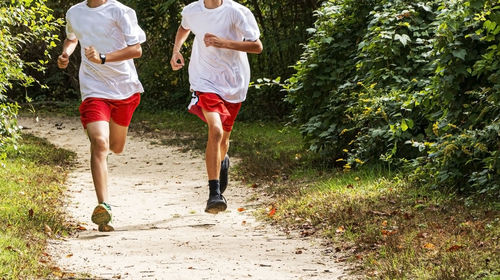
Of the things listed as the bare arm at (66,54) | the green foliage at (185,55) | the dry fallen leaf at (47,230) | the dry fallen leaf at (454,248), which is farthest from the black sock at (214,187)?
the green foliage at (185,55)

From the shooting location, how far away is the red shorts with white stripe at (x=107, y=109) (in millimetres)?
6911

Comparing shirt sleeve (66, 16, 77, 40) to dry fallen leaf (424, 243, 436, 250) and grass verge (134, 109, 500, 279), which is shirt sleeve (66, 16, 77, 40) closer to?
grass verge (134, 109, 500, 279)

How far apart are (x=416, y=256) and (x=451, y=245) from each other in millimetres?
324

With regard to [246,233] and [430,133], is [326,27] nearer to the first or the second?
[430,133]

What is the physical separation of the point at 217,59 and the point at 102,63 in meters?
1.17

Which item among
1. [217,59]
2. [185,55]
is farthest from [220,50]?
[185,55]

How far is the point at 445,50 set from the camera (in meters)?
7.35

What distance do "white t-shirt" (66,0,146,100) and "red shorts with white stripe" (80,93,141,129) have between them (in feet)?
0.22

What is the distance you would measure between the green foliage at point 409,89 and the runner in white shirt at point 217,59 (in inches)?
66.6

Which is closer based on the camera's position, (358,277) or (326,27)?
(358,277)

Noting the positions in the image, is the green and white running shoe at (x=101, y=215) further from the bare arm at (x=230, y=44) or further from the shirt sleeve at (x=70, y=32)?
Result: the bare arm at (x=230, y=44)

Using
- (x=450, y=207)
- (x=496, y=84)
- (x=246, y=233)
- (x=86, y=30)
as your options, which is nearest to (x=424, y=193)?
(x=450, y=207)

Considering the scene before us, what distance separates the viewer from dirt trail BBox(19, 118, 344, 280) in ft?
17.8

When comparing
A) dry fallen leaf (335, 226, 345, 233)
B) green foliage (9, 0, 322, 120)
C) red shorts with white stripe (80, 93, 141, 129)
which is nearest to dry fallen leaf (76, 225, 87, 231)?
red shorts with white stripe (80, 93, 141, 129)
